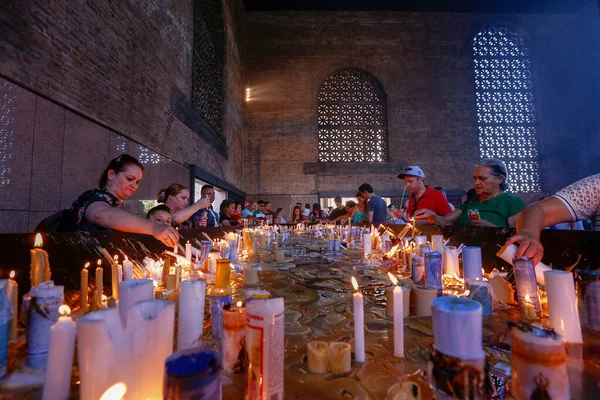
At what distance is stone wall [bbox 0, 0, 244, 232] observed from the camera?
287 centimetres

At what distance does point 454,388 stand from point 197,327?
68cm

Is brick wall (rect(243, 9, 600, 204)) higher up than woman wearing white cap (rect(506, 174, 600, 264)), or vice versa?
brick wall (rect(243, 9, 600, 204))

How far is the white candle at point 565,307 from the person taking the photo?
845 millimetres

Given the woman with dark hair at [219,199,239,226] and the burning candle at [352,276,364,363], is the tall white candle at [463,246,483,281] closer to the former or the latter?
the burning candle at [352,276,364,363]

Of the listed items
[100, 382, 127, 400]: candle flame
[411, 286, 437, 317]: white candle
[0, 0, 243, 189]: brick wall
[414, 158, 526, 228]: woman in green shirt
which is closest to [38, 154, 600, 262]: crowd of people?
[414, 158, 526, 228]: woman in green shirt

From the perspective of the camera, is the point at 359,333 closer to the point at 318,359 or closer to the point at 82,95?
the point at 318,359

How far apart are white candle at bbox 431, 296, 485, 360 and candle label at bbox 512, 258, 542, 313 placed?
711 millimetres

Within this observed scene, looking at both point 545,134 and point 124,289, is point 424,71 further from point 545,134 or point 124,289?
point 124,289

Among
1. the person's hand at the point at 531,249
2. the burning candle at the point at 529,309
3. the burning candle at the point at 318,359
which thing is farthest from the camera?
the person's hand at the point at 531,249

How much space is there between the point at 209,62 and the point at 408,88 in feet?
29.8

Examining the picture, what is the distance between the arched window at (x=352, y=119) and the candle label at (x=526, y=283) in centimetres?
1187

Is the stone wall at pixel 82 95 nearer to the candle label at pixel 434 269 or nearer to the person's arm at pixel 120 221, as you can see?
the person's arm at pixel 120 221

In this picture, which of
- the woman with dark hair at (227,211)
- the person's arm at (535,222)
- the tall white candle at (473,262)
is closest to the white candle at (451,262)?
the tall white candle at (473,262)

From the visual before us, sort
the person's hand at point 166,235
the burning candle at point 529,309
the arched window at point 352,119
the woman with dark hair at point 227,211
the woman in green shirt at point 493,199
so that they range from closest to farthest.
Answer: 1. the burning candle at point 529,309
2. the person's hand at point 166,235
3. the woman in green shirt at point 493,199
4. the woman with dark hair at point 227,211
5. the arched window at point 352,119
